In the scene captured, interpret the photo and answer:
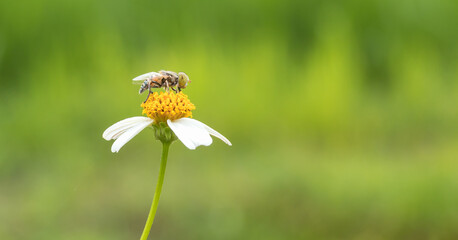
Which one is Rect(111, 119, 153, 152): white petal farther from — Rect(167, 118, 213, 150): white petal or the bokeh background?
the bokeh background

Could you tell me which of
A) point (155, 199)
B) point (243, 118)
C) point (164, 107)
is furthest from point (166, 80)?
point (243, 118)

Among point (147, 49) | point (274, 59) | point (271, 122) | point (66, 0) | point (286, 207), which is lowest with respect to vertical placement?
point (286, 207)

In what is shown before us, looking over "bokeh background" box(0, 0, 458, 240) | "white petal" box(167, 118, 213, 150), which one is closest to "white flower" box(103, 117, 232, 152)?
"white petal" box(167, 118, 213, 150)

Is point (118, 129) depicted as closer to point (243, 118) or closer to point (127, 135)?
point (127, 135)

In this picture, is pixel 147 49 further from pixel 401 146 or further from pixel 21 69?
pixel 401 146

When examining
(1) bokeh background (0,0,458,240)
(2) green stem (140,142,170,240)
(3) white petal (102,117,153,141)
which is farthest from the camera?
(1) bokeh background (0,0,458,240)

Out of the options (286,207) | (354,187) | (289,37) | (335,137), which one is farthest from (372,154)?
(289,37)

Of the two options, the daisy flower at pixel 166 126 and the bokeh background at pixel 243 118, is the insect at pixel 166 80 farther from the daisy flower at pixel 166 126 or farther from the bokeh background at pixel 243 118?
the bokeh background at pixel 243 118

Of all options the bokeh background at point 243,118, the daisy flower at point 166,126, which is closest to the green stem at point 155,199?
the daisy flower at point 166,126
